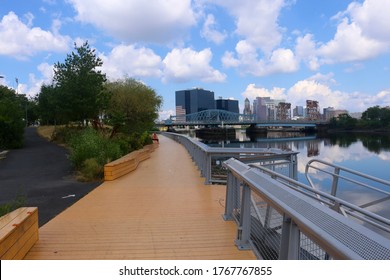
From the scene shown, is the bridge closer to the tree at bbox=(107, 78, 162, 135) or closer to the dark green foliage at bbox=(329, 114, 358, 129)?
the tree at bbox=(107, 78, 162, 135)

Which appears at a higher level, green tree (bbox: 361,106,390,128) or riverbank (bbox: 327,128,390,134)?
green tree (bbox: 361,106,390,128)

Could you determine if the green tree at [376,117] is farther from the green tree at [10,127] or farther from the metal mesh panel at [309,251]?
the metal mesh panel at [309,251]

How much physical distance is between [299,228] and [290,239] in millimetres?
224

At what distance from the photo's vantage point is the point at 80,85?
2117 centimetres

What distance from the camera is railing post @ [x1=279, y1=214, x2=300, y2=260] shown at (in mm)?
2479

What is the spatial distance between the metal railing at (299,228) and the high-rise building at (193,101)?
121374mm

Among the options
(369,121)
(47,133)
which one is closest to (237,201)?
(47,133)

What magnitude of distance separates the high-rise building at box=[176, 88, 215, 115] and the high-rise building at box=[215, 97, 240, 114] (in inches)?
417

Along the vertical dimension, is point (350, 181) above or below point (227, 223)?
above

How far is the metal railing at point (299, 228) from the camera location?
1691 mm

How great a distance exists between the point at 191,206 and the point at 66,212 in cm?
225

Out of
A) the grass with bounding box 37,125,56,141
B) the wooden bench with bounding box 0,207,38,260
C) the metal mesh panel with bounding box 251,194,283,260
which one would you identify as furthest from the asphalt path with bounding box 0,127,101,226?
the grass with bounding box 37,125,56,141

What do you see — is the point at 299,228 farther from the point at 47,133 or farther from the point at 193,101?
the point at 193,101

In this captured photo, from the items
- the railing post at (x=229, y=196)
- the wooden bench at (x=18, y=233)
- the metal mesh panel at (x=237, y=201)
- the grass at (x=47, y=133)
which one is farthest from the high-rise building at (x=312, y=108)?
the wooden bench at (x=18, y=233)
